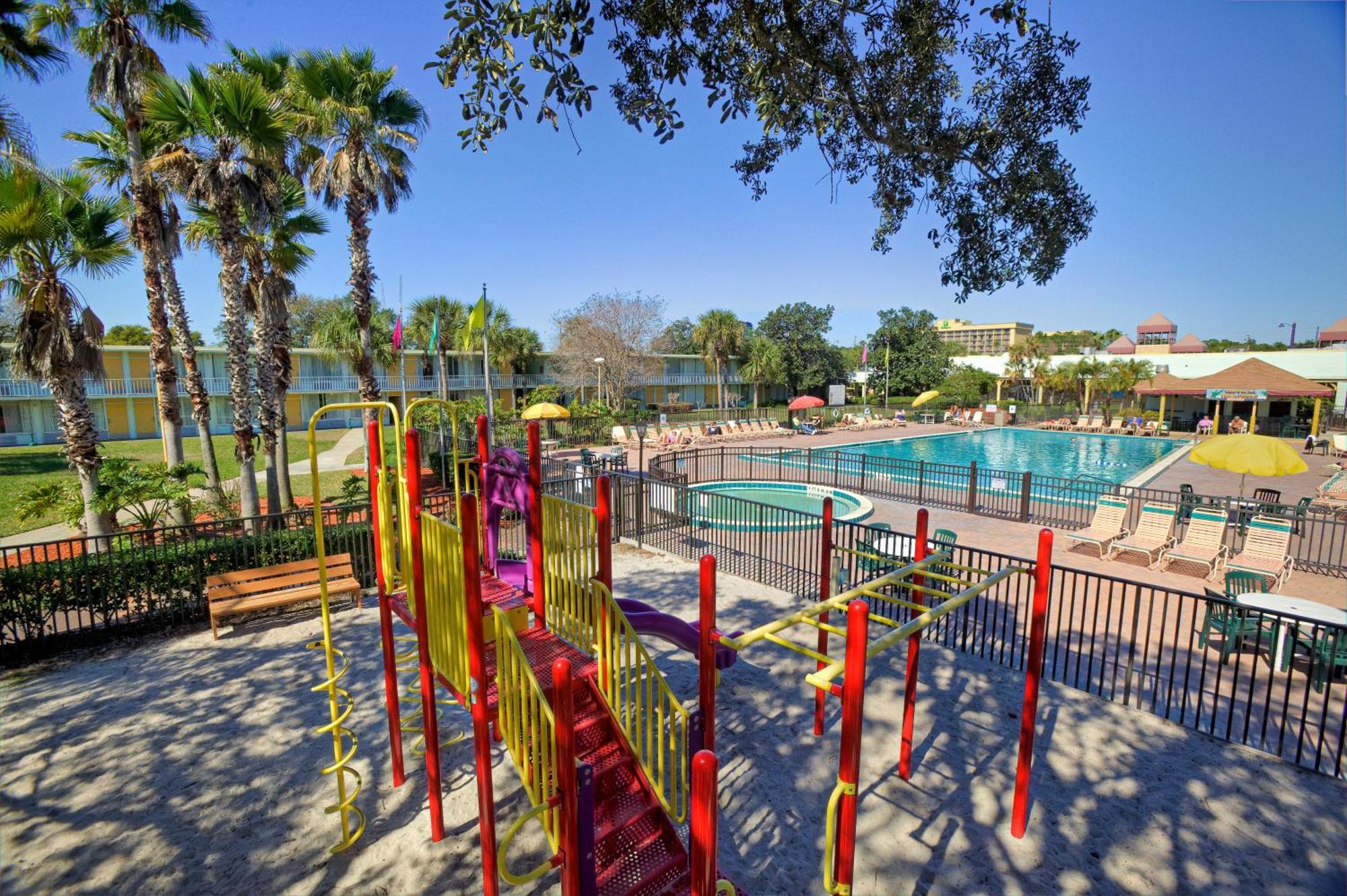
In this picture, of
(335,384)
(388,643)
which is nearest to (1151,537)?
(388,643)

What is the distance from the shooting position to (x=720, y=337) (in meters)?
50.9

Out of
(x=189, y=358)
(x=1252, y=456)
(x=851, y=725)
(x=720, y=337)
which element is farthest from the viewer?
(x=720, y=337)

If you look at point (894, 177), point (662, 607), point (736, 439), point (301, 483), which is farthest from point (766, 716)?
point (736, 439)

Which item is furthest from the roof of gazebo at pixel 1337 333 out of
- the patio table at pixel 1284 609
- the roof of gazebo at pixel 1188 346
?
the patio table at pixel 1284 609

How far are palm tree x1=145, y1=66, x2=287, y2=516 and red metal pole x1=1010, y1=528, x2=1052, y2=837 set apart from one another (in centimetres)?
1336

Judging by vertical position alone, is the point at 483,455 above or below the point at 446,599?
above

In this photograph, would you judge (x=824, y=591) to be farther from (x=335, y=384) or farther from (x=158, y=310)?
(x=335, y=384)

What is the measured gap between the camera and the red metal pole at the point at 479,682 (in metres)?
3.96

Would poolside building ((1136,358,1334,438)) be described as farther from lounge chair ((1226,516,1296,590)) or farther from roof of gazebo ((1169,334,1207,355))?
lounge chair ((1226,516,1296,590))

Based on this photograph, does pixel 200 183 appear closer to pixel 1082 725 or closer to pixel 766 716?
pixel 766 716

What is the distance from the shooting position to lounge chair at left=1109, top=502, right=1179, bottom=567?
11.6 metres

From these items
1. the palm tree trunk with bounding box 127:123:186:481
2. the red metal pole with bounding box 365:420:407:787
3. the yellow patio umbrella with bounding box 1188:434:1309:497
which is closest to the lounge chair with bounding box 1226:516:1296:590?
the yellow patio umbrella with bounding box 1188:434:1309:497

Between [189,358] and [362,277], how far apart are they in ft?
14.6

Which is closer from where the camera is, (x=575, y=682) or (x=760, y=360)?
(x=575, y=682)
